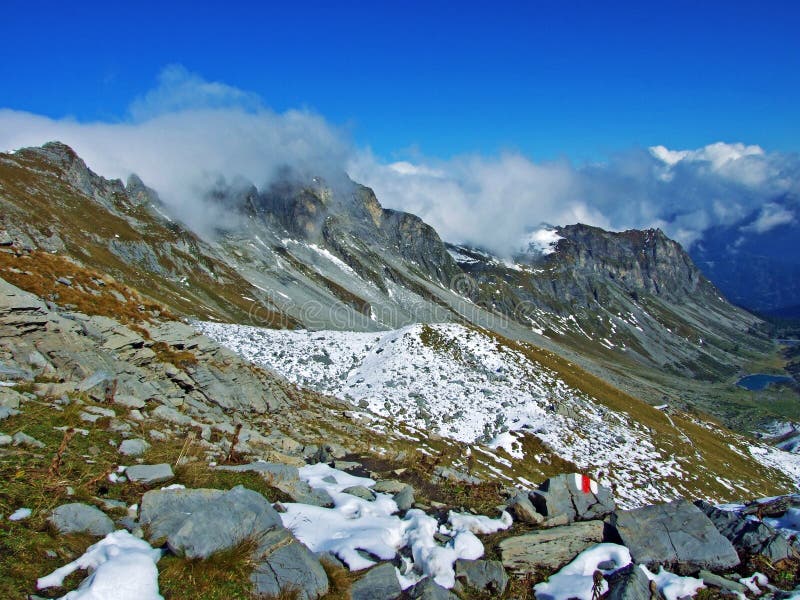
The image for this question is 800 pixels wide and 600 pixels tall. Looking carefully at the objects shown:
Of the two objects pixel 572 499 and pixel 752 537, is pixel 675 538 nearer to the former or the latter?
pixel 752 537

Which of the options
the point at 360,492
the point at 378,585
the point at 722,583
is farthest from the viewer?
the point at 360,492

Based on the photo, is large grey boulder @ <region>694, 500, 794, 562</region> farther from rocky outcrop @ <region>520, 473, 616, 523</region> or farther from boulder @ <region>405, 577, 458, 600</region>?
boulder @ <region>405, 577, 458, 600</region>

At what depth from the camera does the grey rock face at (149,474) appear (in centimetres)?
910

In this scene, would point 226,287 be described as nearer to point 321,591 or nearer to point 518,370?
point 518,370

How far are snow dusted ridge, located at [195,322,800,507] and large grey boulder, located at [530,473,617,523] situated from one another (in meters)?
16.5

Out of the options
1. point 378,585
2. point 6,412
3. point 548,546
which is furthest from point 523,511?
point 6,412

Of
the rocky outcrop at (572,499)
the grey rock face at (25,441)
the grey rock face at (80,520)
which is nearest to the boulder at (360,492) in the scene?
the rocky outcrop at (572,499)

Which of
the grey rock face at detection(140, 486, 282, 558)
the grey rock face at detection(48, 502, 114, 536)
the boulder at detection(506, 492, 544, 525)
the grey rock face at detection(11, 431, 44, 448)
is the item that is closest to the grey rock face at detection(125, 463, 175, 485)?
the grey rock face at detection(140, 486, 282, 558)

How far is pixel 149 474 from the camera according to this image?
9.27m

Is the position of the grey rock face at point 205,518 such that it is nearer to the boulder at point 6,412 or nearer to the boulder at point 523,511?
the boulder at point 6,412

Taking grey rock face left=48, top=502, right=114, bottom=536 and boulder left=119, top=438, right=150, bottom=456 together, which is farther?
boulder left=119, top=438, right=150, bottom=456

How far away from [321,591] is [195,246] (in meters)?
177

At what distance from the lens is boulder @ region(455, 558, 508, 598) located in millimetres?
8158

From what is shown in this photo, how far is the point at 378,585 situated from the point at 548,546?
11.8 ft
